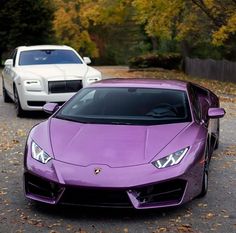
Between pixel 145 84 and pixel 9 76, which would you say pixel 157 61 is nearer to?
pixel 9 76

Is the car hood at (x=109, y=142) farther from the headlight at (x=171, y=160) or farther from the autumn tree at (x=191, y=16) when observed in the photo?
the autumn tree at (x=191, y=16)

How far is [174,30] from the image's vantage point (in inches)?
1223

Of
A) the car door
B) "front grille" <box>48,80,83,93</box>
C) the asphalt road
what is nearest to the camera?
the asphalt road

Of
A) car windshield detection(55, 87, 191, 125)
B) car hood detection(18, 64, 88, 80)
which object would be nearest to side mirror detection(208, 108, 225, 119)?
car windshield detection(55, 87, 191, 125)

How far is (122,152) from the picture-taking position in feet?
18.4

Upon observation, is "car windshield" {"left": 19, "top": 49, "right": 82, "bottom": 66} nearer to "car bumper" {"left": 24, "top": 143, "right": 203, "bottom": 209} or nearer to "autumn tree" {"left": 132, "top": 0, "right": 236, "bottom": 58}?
"car bumper" {"left": 24, "top": 143, "right": 203, "bottom": 209}

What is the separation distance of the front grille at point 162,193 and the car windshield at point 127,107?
3.52 feet

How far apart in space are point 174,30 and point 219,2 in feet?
19.7

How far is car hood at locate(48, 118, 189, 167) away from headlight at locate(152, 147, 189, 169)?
0.10m

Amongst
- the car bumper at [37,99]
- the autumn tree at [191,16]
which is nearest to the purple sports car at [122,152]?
the car bumper at [37,99]

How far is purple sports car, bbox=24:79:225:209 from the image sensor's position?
17.3 feet

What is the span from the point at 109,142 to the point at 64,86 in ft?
22.2

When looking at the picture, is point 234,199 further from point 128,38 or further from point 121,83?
point 128,38

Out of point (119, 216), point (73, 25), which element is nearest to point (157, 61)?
point (73, 25)
